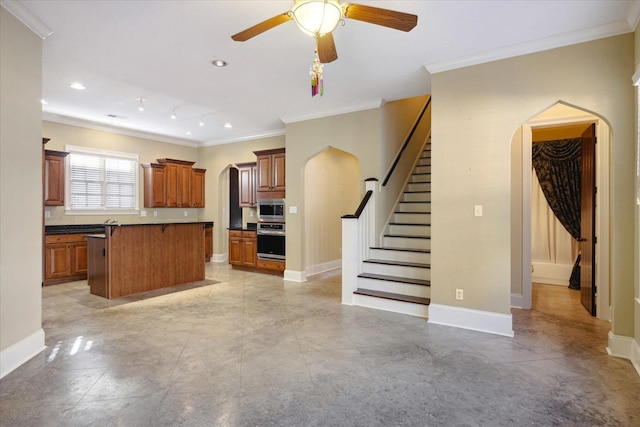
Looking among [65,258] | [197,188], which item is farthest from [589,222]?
[65,258]

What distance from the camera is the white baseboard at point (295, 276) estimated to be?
6135 millimetres

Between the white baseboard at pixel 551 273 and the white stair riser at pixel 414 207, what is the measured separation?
2199 millimetres

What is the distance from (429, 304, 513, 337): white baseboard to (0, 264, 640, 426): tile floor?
129 mm

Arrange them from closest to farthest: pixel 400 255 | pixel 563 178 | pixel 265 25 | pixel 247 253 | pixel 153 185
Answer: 1. pixel 265 25
2. pixel 400 255
3. pixel 563 178
4. pixel 247 253
5. pixel 153 185

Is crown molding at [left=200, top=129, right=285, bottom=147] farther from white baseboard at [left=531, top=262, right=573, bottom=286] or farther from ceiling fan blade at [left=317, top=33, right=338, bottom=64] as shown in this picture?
white baseboard at [left=531, top=262, right=573, bottom=286]

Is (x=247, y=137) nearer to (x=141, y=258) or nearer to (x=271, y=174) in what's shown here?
(x=271, y=174)

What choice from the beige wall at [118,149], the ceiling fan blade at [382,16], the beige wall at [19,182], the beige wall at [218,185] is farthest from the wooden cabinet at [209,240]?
the ceiling fan blade at [382,16]

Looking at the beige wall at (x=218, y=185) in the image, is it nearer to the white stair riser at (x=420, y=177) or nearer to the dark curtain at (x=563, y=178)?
the white stair riser at (x=420, y=177)

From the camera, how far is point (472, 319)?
365 cm

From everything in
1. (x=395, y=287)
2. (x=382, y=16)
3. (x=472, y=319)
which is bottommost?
(x=472, y=319)

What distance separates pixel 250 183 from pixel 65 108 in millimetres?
3477

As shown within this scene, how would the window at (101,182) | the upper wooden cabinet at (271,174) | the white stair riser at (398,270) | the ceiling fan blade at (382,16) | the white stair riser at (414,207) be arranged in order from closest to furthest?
the ceiling fan blade at (382,16) → the white stair riser at (398,270) → the white stair riser at (414,207) → the window at (101,182) → the upper wooden cabinet at (271,174)

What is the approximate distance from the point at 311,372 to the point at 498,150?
2862 mm

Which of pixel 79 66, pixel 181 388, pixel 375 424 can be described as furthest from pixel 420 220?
pixel 79 66
